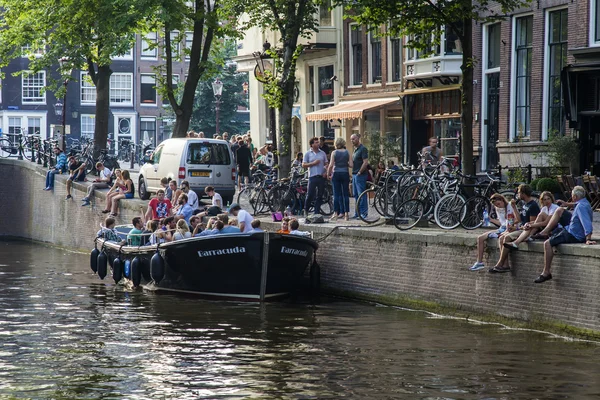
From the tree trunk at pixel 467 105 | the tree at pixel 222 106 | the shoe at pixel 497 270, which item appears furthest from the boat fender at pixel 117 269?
the tree at pixel 222 106

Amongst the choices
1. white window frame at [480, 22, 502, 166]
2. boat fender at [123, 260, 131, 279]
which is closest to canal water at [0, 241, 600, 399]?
boat fender at [123, 260, 131, 279]

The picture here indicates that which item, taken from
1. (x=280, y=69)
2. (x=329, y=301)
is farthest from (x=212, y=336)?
(x=280, y=69)

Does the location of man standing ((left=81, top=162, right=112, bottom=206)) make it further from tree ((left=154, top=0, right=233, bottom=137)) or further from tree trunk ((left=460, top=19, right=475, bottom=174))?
tree trunk ((left=460, top=19, right=475, bottom=174))

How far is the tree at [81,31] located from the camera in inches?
1297

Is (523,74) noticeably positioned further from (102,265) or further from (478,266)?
(478,266)

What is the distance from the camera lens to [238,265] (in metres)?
22.7

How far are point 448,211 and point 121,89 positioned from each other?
5391 cm

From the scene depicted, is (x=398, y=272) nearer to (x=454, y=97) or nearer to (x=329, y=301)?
(x=329, y=301)

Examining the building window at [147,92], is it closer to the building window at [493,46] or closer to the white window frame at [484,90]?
the white window frame at [484,90]

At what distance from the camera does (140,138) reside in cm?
7331

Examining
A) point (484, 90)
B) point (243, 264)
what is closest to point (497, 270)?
point (243, 264)

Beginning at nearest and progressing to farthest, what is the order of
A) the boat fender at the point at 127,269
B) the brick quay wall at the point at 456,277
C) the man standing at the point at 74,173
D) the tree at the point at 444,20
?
the brick quay wall at the point at 456,277, the tree at the point at 444,20, the boat fender at the point at 127,269, the man standing at the point at 74,173

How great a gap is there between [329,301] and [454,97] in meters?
12.2

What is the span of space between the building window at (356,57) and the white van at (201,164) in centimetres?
961
